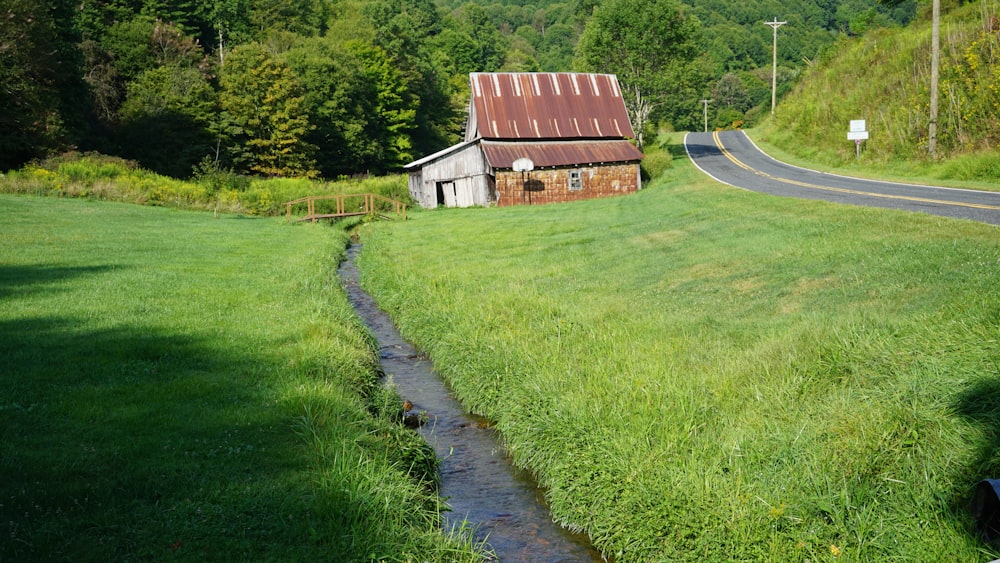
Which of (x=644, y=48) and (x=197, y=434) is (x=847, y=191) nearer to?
(x=197, y=434)

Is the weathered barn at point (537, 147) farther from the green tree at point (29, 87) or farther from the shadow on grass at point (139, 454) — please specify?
the shadow on grass at point (139, 454)

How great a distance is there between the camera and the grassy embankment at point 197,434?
570cm

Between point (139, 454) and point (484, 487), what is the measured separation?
3.41 meters

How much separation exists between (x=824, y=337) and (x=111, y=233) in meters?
20.9

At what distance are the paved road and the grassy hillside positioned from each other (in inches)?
111

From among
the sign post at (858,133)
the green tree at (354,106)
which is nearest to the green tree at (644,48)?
the sign post at (858,133)

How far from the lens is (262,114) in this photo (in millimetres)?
63062

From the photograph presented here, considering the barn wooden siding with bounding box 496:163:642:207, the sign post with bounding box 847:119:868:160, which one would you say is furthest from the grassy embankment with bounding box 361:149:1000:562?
the barn wooden siding with bounding box 496:163:642:207

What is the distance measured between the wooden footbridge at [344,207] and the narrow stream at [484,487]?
28043 mm

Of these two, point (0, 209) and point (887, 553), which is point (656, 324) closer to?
point (887, 553)

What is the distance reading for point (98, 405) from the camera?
780 centimetres

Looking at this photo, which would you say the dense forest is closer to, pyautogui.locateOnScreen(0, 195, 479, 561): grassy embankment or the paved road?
the paved road

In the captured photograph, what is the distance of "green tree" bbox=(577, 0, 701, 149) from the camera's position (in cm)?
5566

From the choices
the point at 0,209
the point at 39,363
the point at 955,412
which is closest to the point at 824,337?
the point at 955,412
